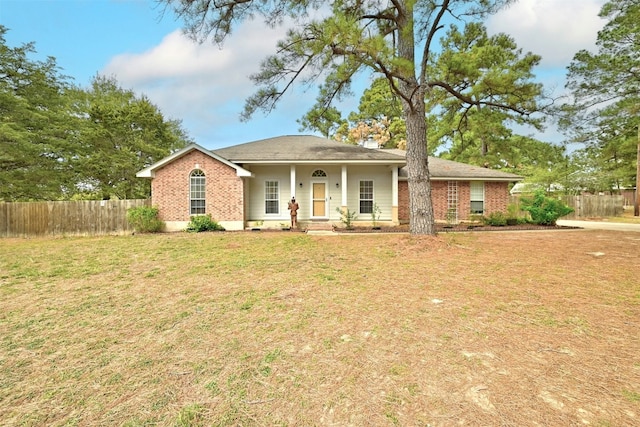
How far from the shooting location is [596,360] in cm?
267

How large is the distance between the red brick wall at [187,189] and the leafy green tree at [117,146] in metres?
8.11

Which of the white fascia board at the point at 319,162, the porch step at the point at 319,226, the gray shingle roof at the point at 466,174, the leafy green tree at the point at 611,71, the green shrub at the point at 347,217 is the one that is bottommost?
the porch step at the point at 319,226

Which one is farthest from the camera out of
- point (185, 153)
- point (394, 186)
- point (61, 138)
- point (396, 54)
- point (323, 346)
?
point (61, 138)

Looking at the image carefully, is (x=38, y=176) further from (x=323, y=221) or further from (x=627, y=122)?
(x=627, y=122)

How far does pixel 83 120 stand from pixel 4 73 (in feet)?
12.1

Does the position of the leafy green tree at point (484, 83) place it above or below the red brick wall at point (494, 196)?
above

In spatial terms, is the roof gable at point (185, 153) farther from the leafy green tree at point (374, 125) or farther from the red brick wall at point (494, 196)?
the leafy green tree at point (374, 125)

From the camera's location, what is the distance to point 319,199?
1567 centimetres

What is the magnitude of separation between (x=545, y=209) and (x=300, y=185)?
12.1 m

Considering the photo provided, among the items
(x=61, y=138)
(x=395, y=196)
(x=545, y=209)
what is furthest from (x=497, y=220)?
(x=61, y=138)

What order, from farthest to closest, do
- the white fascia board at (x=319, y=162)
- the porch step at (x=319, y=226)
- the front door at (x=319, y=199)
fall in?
the front door at (x=319, y=199)
the white fascia board at (x=319, y=162)
the porch step at (x=319, y=226)

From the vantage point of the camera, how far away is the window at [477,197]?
653 inches

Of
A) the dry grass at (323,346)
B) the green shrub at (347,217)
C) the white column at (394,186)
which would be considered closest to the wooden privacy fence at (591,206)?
the white column at (394,186)

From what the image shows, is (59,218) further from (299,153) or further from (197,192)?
(299,153)
